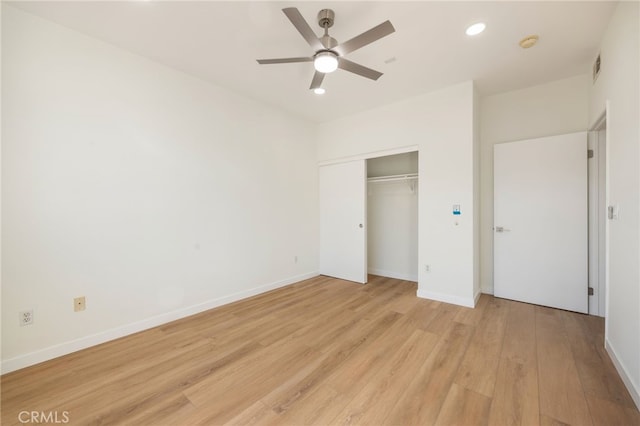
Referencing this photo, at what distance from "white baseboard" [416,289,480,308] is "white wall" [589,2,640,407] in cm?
117

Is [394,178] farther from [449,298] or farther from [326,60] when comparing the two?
[326,60]

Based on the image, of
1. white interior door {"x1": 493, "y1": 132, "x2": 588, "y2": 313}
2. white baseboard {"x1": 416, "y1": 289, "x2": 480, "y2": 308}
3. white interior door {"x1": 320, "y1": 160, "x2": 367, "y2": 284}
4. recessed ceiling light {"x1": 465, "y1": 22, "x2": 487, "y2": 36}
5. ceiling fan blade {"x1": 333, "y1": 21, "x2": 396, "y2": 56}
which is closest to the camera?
ceiling fan blade {"x1": 333, "y1": 21, "x2": 396, "y2": 56}

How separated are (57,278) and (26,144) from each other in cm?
115

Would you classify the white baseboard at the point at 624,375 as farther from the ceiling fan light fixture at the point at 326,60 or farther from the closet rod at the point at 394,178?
the ceiling fan light fixture at the point at 326,60

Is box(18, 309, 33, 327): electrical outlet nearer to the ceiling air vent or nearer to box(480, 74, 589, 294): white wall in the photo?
box(480, 74, 589, 294): white wall

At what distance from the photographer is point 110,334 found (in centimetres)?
243

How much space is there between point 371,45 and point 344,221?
2730 millimetres

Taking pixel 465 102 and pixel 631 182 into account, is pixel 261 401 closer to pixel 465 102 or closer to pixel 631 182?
pixel 631 182

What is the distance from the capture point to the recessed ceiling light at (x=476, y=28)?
2.19m

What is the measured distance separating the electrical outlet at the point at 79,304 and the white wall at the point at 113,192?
0.04 meters

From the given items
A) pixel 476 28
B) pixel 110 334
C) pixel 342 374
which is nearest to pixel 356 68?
pixel 476 28

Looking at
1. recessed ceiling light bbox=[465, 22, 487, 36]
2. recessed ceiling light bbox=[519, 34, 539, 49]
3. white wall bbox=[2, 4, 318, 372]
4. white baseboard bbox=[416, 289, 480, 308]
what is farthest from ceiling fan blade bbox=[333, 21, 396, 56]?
white baseboard bbox=[416, 289, 480, 308]

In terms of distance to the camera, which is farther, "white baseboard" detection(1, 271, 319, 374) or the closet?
the closet

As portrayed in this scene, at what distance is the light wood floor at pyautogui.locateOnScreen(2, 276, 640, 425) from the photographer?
5.09 feet
